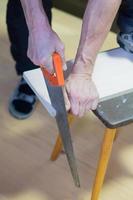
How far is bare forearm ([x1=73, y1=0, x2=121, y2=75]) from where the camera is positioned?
0.95m

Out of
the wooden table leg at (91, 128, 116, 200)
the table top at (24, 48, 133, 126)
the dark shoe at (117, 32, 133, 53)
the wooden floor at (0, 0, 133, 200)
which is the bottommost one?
the wooden floor at (0, 0, 133, 200)

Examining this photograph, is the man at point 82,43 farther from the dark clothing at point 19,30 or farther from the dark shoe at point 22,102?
the dark shoe at point 22,102

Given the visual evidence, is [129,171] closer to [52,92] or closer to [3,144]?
[3,144]

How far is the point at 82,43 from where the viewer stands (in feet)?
3.18

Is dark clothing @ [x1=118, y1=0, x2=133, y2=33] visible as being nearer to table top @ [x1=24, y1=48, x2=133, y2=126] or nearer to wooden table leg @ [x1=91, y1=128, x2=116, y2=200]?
table top @ [x1=24, y1=48, x2=133, y2=126]

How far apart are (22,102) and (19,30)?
0.96ft

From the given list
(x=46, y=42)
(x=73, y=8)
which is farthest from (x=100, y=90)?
(x=73, y=8)

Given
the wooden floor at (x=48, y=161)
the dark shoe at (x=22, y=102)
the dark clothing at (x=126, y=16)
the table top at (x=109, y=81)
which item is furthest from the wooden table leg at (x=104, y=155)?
the dark shoe at (x=22, y=102)

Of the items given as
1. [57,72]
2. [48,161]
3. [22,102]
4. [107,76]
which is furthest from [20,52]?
[57,72]

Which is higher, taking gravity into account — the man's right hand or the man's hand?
the man's right hand

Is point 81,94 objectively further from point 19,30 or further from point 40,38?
point 19,30

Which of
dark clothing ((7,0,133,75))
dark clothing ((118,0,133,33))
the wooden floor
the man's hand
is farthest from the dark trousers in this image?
the man's hand

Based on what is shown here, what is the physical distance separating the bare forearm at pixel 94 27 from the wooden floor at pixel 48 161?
50 centimetres

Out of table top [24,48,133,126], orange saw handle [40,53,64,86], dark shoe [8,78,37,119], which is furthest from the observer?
dark shoe [8,78,37,119]
